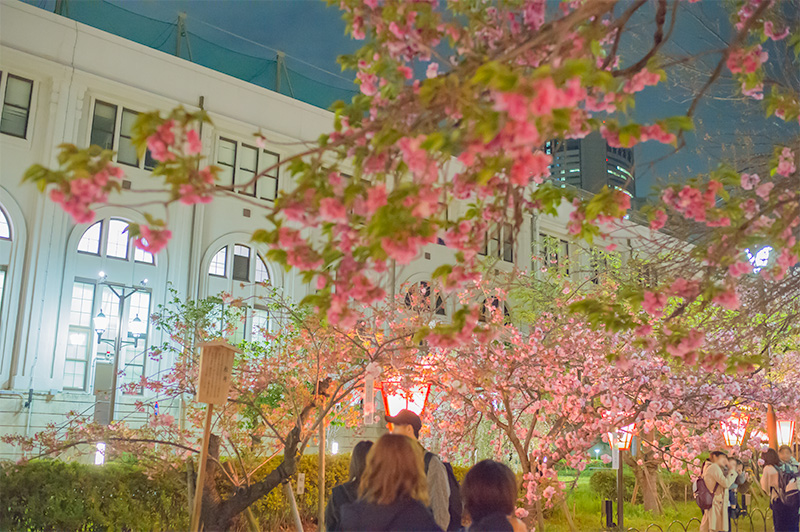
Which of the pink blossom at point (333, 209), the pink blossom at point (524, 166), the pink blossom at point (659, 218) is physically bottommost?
the pink blossom at point (333, 209)

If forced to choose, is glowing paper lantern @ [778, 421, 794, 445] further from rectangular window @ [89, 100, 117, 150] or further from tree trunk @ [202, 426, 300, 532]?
rectangular window @ [89, 100, 117, 150]

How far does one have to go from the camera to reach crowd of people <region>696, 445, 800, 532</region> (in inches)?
385

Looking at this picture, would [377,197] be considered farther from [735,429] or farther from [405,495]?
[735,429]

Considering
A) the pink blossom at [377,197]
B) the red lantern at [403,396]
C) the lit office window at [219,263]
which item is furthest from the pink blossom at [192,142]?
→ the lit office window at [219,263]

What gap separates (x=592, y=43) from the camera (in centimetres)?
311

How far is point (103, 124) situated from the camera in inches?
692

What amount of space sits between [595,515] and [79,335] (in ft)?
43.9

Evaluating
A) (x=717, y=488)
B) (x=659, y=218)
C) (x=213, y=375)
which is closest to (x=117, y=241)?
(x=213, y=375)

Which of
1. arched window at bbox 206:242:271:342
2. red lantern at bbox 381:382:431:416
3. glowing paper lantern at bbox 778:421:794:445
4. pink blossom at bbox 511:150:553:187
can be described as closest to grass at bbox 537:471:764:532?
glowing paper lantern at bbox 778:421:794:445

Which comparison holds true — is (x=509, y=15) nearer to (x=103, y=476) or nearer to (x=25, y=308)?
(x=103, y=476)

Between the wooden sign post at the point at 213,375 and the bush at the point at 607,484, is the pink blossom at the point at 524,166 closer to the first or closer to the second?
the wooden sign post at the point at 213,375

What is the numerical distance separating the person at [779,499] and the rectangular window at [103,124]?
16538mm

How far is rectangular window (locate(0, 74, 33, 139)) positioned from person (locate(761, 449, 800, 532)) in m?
17.3

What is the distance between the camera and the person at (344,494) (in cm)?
354
